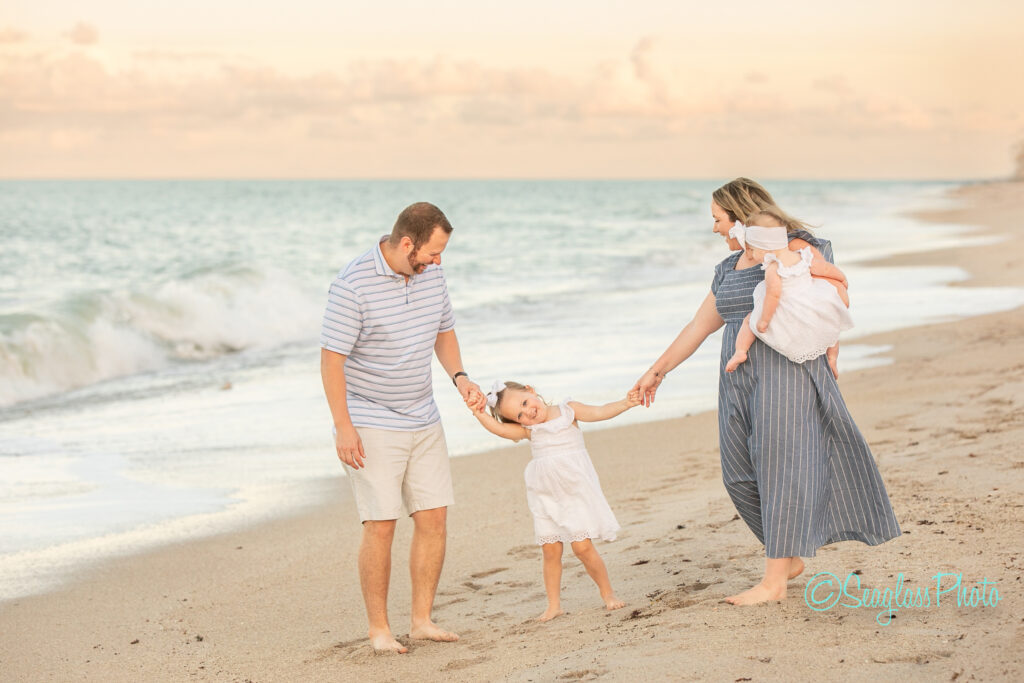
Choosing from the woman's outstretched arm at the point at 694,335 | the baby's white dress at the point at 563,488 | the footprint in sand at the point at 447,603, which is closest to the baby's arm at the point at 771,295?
the woman's outstretched arm at the point at 694,335

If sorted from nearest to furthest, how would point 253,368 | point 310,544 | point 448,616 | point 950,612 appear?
point 950,612
point 448,616
point 310,544
point 253,368

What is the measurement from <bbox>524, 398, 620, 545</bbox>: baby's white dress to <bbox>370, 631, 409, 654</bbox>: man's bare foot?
0.72 metres

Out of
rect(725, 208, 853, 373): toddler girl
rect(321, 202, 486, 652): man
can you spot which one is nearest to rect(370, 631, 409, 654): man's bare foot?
rect(321, 202, 486, 652): man

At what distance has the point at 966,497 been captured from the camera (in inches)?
201

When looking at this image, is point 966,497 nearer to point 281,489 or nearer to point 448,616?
point 448,616

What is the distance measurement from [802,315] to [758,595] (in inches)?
43.8

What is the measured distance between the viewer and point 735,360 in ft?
13.5

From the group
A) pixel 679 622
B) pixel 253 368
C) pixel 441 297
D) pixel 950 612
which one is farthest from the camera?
pixel 253 368

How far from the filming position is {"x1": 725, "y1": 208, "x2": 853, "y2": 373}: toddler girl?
3.91m

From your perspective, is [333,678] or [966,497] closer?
[333,678]

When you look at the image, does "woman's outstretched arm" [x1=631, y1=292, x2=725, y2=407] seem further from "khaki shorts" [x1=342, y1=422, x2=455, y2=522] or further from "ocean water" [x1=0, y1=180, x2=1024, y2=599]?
"ocean water" [x1=0, y1=180, x2=1024, y2=599]

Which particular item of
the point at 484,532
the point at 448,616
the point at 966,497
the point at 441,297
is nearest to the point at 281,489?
the point at 484,532

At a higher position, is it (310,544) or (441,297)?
(441,297)

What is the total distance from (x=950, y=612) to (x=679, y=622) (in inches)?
38.1
